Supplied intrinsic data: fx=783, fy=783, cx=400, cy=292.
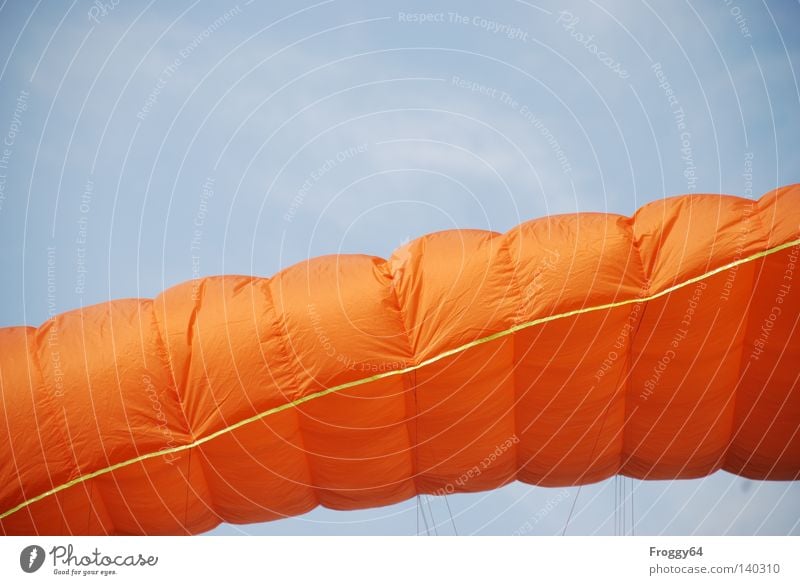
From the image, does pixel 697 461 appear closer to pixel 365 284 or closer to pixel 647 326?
pixel 647 326

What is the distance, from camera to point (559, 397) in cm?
479

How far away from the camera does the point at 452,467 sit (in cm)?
496

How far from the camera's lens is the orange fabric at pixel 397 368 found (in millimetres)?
4363

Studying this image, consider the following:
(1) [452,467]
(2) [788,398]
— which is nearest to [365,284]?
(1) [452,467]

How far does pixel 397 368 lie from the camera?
14.5 ft

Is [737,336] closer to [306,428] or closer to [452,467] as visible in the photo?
[452,467]

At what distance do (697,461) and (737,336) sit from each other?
0.90m

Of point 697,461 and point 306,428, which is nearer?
point 306,428

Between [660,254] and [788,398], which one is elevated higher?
[660,254]

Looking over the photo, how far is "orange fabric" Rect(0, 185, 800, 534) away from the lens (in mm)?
4363

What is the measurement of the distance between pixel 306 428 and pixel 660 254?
229cm
